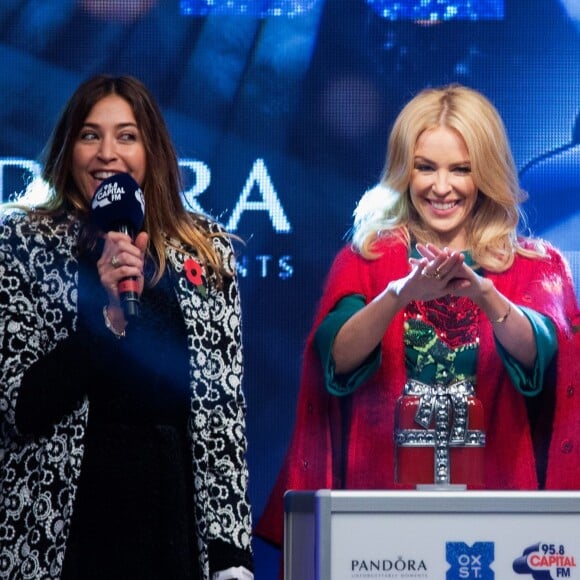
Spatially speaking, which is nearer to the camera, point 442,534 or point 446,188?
point 442,534

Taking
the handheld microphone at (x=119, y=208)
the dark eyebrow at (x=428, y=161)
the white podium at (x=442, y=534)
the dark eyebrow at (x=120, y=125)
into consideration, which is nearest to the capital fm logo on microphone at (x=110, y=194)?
the handheld microphone at (x=119, y=208)

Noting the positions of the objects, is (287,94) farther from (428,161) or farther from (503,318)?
(503,318)

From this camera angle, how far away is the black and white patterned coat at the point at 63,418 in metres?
2.56

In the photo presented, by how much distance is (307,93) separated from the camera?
3773 millimetres

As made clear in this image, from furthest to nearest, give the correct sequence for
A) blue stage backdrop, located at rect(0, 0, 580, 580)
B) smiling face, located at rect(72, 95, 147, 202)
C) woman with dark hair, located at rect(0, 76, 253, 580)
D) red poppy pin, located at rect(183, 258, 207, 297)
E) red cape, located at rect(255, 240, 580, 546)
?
blue stage backdrop, located at rect(0, 0, 580, 580) → red cape, located at rect(255, 240, 580, 546) → smiling face, located at rect(72, 95, 147, 202) → red poppy pin, located at rect(183, 258, 207, 297) → woman with dark hair, located at rect(0, 76, 253, 580)

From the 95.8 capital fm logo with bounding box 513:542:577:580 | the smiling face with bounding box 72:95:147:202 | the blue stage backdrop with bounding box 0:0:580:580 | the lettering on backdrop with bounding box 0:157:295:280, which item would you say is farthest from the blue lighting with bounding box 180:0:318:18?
the 95.8 capital fm logo with bounding box 513:542:577:580

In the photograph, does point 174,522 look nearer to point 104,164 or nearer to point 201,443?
point 201,443

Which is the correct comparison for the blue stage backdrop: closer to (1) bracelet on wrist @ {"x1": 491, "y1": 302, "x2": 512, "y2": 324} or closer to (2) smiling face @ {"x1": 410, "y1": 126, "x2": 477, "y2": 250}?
(2) smiling face @ {"x1": 410, "y1": 126, "x2": 477, "y2": 250}

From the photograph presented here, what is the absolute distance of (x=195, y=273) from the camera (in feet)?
9.23

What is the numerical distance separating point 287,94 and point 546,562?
1.65 metres

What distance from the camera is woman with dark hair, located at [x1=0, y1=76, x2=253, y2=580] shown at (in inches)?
101

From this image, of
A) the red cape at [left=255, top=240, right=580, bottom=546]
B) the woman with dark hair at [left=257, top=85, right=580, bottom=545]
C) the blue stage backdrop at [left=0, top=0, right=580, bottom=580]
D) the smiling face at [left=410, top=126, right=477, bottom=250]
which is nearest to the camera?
the woman with dark hair at [left=257, top=85, right=580, bottom=545]

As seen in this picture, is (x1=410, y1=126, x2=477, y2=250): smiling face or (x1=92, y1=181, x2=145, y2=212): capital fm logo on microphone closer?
(x1=92, y1=181, x2=145, y2=212): capital fm logo on microphone

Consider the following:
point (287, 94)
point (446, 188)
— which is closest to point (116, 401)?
point (446, 188)
